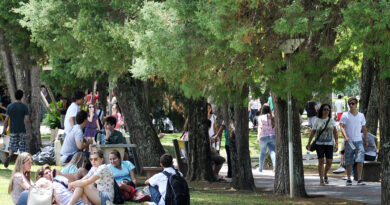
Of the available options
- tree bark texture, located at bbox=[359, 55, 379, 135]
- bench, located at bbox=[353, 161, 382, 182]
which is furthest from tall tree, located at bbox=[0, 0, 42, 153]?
bench, located at bbox=[353, 161, 382, 182]

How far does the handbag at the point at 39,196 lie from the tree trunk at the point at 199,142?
8.13 m

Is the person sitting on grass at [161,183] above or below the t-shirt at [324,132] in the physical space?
below

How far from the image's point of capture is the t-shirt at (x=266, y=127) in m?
19.3

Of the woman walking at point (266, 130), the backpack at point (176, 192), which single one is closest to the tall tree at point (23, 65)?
the woman walking at point (266, 130)

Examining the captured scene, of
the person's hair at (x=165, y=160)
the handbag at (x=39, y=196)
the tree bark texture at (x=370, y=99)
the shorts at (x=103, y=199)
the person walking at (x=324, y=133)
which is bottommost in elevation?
the shorts at (x=103, y=199)

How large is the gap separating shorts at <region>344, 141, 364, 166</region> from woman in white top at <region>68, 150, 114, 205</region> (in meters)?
6.48

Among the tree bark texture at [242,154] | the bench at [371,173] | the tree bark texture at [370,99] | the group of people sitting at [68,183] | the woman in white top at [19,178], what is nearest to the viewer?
the group of people sitting at [68,183]

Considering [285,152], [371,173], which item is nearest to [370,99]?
[371,173]

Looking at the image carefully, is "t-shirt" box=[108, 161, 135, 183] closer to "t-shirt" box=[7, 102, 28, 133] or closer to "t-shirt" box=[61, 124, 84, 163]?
"t-shirt" box=[61, 124, 84, 163]

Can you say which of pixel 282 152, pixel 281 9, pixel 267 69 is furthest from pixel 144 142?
pixel 281 9

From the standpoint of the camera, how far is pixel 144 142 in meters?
19.2

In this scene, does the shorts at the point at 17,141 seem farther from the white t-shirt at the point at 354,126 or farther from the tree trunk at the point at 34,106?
the white t-shirt at the point at 354,126

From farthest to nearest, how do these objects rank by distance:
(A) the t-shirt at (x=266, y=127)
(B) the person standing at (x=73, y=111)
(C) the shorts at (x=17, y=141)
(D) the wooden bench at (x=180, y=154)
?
1. (A) the t-shirt at (x=266, y=127)
2. (C) the shorts at (x=17, y=141)
3. (D) the wooden bench at (x=180, y=154)
4. (B) the person standing at (x=73, y=111)

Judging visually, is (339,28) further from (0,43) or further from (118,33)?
(0,43)
